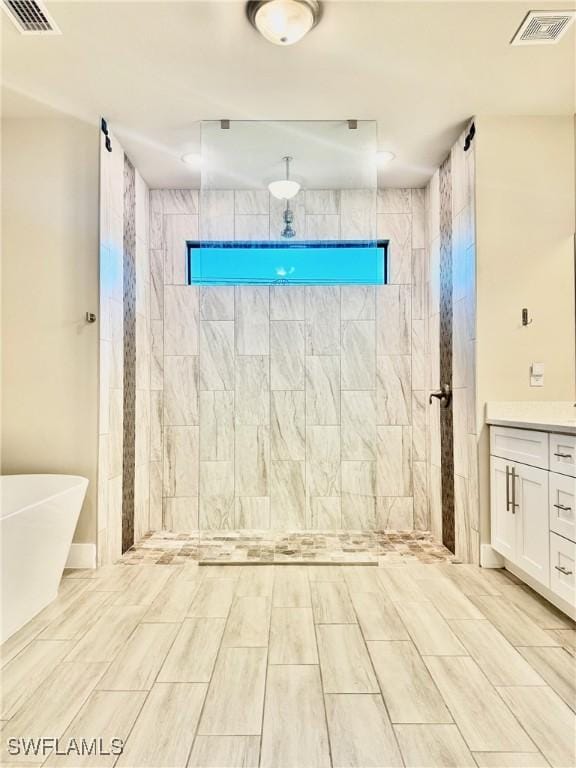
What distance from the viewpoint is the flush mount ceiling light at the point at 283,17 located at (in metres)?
2.28

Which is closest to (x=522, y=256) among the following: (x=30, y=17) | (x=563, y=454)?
(x=563, y=454)

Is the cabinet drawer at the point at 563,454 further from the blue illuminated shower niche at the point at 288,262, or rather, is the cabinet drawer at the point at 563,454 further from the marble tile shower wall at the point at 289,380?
the blue illuminated shower niche at the point at 288,262

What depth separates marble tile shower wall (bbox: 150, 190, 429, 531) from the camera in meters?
3.47

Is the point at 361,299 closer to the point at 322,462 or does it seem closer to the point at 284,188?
the point at 284,188

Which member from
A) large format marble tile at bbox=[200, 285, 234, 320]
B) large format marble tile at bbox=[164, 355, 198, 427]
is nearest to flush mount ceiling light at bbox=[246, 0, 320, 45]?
large format marble tile at bbox=[200, 285, 234, 320]

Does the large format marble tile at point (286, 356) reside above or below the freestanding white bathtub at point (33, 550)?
above

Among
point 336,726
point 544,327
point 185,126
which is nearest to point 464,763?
point 336,726

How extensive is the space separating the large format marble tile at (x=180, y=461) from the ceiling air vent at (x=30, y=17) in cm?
264

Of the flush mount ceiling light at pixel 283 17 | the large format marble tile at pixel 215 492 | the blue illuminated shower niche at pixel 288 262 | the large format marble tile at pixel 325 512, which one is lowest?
the large format marble tile at pixel 325 512

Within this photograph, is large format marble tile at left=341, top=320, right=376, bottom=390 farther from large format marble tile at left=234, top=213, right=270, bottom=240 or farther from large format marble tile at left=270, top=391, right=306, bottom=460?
large format marble tile at left=234, top=213, right=270, bottom=240

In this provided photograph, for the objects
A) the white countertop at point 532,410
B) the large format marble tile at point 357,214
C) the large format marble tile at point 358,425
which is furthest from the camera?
the large format marble tile at point 358,425

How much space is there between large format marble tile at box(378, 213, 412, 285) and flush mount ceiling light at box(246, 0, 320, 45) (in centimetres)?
203

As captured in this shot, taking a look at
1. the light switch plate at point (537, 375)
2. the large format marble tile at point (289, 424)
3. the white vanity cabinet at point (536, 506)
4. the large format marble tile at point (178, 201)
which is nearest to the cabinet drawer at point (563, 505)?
the white vanity cabinet at point (536, 506)

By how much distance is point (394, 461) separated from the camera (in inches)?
167
